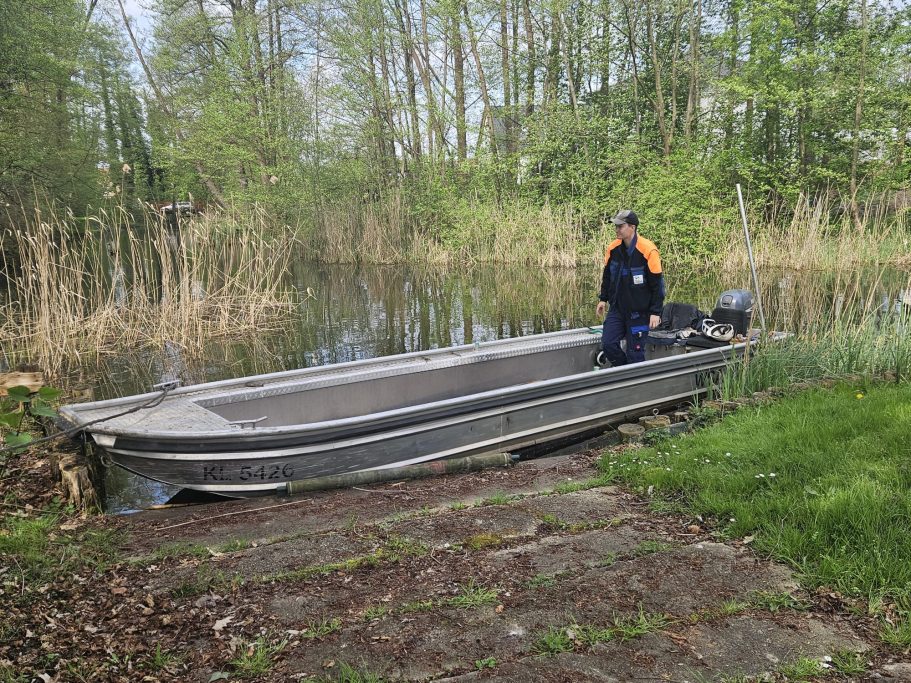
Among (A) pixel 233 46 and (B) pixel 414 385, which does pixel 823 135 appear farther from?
(A) pixel 233 46

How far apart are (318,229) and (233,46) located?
259 inches

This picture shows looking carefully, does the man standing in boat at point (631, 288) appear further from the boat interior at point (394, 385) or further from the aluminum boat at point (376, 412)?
the boat interior at point (394, 385)

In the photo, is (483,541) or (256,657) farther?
(483,541)

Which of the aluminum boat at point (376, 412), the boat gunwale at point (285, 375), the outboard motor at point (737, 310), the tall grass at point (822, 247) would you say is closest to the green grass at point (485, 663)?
the aluminum boat at point (376, 412)

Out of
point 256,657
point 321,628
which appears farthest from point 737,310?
point 256,657

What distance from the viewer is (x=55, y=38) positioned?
1656 cm

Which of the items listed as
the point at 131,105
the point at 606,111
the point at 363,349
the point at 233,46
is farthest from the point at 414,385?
the point at 131,105

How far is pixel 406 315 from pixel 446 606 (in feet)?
31.8

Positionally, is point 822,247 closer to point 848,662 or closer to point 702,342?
point 702,342

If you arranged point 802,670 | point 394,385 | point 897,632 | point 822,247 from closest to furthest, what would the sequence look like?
1. point 802,670
2. point 897,632
3. point 394,385
4. point 822,247

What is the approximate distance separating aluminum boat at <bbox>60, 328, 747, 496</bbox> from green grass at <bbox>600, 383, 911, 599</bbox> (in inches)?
45.3

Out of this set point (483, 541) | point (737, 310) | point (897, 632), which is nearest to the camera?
point (897, 632)

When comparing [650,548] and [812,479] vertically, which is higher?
[812,479]

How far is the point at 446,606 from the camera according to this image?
249cm
